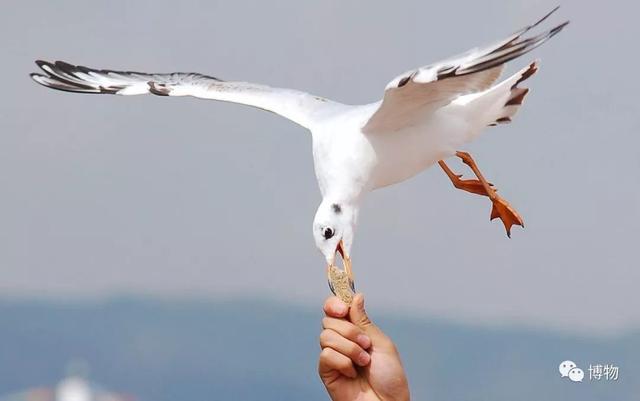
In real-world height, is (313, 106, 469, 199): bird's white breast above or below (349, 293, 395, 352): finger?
above

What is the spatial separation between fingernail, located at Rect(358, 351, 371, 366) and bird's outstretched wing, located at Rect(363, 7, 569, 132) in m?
0.48

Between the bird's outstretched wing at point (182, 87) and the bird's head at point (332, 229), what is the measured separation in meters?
0.23

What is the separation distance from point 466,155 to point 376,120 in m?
0.40

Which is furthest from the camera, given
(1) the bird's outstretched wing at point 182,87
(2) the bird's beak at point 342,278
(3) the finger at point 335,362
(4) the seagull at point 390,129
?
(1) the bird's outstretched wing at point 182,87

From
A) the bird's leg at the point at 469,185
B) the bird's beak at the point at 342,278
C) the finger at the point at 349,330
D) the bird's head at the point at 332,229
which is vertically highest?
the bird's leg at the point at 469,185

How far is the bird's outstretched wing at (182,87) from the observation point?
251 centimetres

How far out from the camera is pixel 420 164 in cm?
232

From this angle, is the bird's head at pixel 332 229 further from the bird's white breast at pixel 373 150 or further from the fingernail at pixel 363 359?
the fingernail at pixel 363 359

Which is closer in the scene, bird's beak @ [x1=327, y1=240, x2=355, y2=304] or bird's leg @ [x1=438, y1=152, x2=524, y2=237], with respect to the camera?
bird's beak @ [x1=327, y1=240, x2=355, y2=304]

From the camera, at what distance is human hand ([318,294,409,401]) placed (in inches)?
75.9

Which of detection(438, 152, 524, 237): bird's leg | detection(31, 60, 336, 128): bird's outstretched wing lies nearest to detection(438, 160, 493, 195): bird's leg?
detection(438, 152, 524, 237): bird's leg

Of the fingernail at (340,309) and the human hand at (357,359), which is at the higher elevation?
the fingernail at (340,309)

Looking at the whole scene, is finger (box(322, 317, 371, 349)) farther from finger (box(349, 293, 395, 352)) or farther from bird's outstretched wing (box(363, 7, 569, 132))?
bird's outstretched wing (box(363, 7, 569, 132))

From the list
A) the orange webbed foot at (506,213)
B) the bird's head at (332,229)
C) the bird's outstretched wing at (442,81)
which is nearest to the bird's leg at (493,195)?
the orange webbed foot at (506,213)
